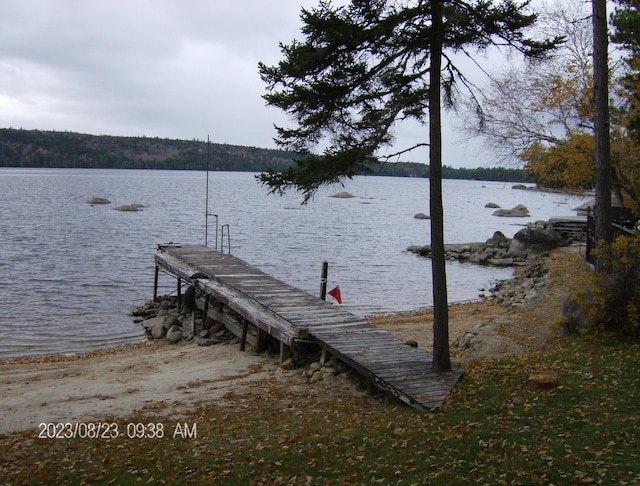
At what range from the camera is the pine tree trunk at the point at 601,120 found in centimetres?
1239

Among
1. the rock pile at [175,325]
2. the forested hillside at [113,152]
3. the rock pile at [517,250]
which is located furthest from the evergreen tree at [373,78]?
the forested hillside at [113,152]

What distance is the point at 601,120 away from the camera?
12.6 m

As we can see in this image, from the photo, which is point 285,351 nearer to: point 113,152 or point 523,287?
point 523,287

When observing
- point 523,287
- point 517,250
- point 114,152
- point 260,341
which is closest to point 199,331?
point 260,341

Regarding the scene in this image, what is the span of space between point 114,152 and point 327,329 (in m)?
193

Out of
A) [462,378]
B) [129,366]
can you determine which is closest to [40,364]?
[129,366]

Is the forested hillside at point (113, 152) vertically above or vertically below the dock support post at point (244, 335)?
above

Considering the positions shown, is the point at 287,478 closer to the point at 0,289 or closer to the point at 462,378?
the point at 462,378

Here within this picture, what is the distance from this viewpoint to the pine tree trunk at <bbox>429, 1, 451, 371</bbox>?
32.3ft

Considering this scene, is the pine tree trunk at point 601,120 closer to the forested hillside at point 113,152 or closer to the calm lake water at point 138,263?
the calm lake water at point 138,263

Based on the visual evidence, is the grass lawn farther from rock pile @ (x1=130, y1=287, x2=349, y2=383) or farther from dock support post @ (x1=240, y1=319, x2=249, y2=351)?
dock support post @ (x1=240, y1=319, x2=249, y2=351)

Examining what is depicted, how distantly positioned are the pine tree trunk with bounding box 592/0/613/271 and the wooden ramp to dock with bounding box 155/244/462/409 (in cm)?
490

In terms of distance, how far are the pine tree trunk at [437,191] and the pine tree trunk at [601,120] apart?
4231mm

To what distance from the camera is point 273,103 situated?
10.1m
